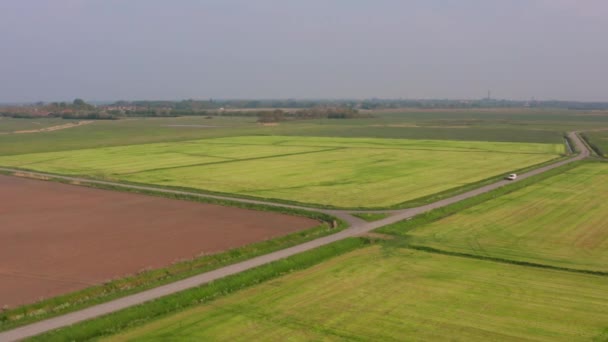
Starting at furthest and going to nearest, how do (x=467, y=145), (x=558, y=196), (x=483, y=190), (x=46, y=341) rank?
1. (x=467, y=145)
2. (x=483, y=190)
3. (x=558, y=196)
4. (x=46, y=341)

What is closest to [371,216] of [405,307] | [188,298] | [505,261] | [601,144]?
[505,261]

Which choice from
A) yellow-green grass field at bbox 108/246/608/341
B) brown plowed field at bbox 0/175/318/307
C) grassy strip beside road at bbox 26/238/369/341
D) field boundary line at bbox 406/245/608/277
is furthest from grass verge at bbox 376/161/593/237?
yellow-green grass field at bbox 108/246/608/341

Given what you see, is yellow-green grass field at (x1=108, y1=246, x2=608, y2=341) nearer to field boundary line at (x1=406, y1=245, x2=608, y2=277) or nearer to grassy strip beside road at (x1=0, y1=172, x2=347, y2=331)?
field boundary line at (x1=406, y1=245, x2=608, y2=277)

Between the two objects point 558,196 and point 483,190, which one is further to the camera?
point 483,190

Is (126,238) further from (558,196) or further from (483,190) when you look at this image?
(558,196)

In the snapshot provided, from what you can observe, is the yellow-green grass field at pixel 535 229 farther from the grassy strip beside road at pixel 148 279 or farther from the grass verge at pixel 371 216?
the grassy strip beside road at pixel 148 279

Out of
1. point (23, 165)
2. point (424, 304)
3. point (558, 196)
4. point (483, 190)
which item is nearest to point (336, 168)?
point (483, 190)
